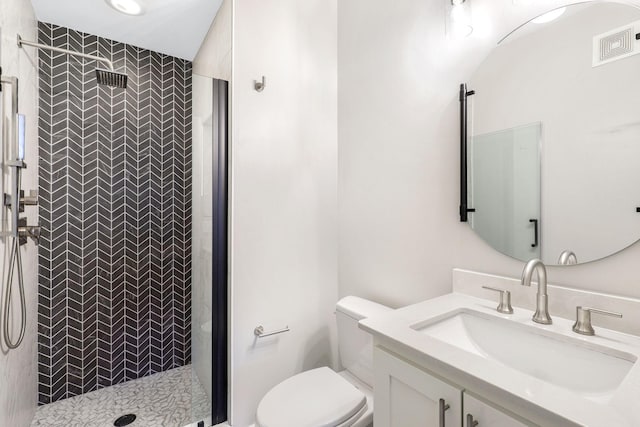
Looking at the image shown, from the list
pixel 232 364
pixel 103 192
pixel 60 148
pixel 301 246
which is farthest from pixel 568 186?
pixel 60 148

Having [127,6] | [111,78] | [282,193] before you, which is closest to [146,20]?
[127,6]

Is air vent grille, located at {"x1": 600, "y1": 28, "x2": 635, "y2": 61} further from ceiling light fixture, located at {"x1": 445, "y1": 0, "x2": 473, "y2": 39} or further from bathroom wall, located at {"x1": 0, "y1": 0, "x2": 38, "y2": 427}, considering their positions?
bathroom wall, located at {"x1": 0, "y1": 0, "x2": 38, "y2": 427}

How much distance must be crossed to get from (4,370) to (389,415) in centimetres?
157

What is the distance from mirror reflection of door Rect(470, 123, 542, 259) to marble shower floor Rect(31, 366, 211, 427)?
1.65 metres

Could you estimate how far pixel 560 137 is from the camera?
957 millimetres

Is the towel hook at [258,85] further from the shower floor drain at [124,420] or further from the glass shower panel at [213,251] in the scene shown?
the shower floor drain at [124,420]

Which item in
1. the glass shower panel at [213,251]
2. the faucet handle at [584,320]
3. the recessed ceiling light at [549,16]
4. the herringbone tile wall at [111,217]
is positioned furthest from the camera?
the herringbone tile wall at [111,217]

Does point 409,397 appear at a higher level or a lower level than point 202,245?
lower

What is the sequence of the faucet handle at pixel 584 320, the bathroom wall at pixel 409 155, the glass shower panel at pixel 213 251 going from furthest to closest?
the glass shower panel at pixel 213 251 → the bathroom wall at pixel 409 155 → the faucet handle at pixel 584 320

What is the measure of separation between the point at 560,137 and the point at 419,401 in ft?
3.02

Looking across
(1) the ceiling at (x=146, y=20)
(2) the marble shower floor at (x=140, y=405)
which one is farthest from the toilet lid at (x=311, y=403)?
(1) the ceiling at (x=146, y=20)

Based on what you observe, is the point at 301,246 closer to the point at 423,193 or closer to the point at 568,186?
the point at 423,193

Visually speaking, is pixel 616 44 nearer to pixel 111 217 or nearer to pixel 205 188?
pixel 205 188

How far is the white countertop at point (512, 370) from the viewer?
50 centimetres
